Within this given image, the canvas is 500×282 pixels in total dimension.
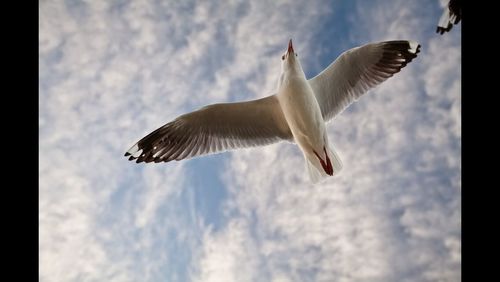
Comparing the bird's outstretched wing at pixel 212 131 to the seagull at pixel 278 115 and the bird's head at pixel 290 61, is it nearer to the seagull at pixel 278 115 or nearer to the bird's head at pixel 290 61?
the seagull at pixel 278 115

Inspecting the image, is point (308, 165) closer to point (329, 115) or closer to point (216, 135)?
point (329, 115)

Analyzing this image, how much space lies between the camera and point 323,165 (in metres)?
3.70

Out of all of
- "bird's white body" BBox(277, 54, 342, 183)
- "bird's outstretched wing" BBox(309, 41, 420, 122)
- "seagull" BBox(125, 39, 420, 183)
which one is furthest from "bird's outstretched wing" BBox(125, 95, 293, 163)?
"bird's outstretched wing" BBox(309, 41, 420, 122)

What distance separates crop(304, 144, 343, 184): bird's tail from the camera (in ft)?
12.1

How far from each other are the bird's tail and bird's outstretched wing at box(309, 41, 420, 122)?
0.56m

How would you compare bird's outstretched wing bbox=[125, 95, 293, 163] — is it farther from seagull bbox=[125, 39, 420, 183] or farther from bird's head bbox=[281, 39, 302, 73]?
bird's head bbox=[281, 39, 302, 73]

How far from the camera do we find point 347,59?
155 inches

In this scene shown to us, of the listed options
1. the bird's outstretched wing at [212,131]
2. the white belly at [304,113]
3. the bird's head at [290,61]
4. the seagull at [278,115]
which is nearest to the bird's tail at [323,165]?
the seagull at [278,115]

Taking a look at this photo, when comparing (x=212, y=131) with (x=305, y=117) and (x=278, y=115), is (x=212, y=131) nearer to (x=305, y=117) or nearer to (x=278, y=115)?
(x=278, y=115)

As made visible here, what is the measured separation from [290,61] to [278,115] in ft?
1.60

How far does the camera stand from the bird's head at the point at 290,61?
375 cm
